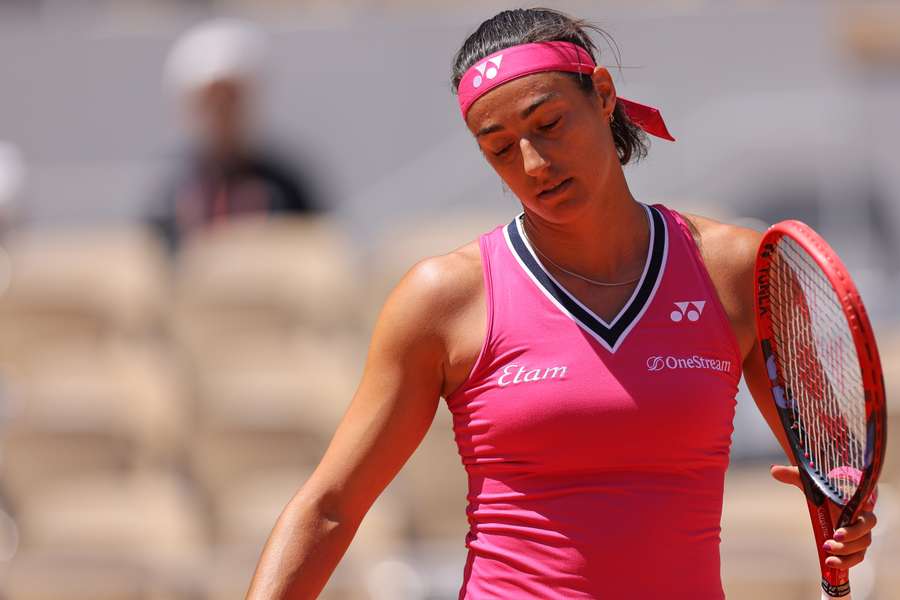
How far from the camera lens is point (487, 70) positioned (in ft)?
7.01

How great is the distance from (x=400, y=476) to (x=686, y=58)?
9.48ft

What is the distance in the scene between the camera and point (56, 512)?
5.11m

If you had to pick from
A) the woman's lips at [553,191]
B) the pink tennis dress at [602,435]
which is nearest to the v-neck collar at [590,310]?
the pink tennis dress at [602,435]

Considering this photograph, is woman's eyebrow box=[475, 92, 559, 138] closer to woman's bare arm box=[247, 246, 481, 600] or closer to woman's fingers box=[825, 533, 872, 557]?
woman's bare arm box=[247, 246, 481, 600]

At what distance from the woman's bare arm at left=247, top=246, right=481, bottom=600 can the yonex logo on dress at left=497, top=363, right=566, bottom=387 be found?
0.10 meters

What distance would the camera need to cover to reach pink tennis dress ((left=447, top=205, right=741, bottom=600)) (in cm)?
208

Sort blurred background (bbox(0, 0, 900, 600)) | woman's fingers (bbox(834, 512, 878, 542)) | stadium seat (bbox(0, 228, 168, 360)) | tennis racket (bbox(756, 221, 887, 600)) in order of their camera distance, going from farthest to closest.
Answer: stadium seat (bbox(0, 228, 168, 360)) → blurred background (bbox(0, 0, 900, 600)) → tennis racket (bbox(756, 221, 887, 600)) → woman's fingers (bbox(834, 512, 878, 542))

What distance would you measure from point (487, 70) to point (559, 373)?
0.47m

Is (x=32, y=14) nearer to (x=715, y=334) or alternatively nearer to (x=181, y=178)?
(x=181, y=178)

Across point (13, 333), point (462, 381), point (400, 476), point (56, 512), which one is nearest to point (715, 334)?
point (462, 381)

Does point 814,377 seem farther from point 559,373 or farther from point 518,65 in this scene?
point 518,65

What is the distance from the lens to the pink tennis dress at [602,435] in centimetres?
208

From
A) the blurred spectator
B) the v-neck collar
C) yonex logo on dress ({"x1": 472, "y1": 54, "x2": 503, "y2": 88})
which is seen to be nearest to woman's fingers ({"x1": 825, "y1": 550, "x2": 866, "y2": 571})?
the v-neck collar

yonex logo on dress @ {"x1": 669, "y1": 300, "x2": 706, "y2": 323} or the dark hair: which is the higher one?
the dark hair
